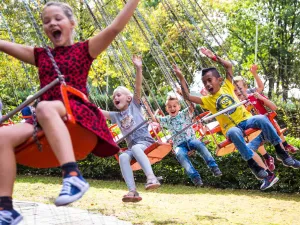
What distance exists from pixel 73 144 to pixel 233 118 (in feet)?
9.64

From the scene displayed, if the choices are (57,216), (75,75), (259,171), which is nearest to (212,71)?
(259,171)

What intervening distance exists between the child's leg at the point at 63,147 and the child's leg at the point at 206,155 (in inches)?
135

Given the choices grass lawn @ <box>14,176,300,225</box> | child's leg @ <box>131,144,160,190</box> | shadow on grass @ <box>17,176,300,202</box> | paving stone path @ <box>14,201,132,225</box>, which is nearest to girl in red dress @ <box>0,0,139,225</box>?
child's leg @ <box>131,144,160,190</box>

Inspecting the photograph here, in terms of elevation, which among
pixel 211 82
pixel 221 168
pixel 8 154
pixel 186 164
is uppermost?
pixel 8 154

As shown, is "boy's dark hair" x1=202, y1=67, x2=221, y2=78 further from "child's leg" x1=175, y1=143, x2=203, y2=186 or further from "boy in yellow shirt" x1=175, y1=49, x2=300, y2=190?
"child's leg" x1=175, y1=143, x2=203, y2=186

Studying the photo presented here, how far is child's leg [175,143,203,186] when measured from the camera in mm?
5754

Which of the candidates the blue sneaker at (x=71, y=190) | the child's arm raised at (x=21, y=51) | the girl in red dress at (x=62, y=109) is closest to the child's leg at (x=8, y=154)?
the girl in red dress at (x=62, y=109)

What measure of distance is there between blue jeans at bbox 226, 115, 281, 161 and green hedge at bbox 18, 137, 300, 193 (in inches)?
265

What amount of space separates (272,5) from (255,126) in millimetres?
27381

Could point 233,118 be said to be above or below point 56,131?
below

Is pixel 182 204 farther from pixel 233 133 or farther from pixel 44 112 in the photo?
pixel 44 112

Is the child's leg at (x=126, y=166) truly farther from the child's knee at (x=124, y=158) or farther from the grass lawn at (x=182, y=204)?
the grass lawn at (x=182, y=204)

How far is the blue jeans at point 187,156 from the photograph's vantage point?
577cm

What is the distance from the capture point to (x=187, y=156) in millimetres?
5980
